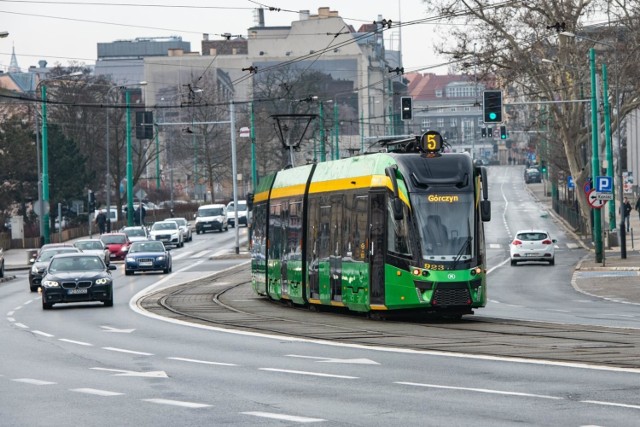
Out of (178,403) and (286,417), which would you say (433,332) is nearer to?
(178,403)

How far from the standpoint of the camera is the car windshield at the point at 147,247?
56.7 metres

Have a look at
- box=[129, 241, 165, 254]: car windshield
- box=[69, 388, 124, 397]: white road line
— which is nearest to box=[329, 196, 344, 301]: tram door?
box=[69, 388, 124, 397]: white road line

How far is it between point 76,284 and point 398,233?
11.4 meters

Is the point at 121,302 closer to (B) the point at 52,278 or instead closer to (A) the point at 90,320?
(B) the point at 52,278

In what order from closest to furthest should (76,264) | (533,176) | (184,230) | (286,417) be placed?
(286,417) → (76,264) → (184,230) → (533,176)

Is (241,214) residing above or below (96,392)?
below

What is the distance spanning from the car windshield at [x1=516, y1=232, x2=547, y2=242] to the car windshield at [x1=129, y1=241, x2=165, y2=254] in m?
13.9

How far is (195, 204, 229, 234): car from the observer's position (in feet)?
317

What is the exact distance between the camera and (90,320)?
3073cm

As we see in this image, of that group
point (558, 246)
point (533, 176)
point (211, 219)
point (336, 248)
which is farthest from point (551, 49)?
point (533, 176)

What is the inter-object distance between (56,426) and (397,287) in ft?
45.9

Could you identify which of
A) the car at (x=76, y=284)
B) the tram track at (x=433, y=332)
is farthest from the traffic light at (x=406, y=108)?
the car at (x=76, y=284)

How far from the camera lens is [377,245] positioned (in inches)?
1054

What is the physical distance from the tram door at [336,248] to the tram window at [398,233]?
2.20 metres
